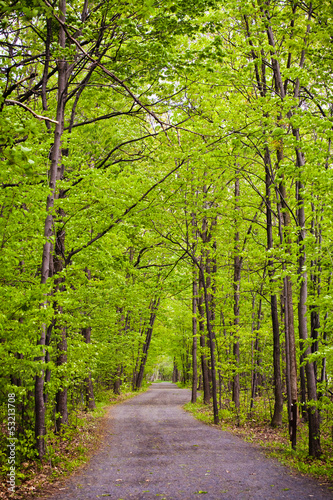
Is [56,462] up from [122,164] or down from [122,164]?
down

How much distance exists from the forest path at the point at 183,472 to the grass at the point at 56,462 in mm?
278

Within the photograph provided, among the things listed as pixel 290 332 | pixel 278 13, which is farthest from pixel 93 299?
pixel 278 13

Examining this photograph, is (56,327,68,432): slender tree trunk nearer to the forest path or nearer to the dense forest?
the dense forest

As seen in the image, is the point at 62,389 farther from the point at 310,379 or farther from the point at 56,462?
the point at 310,379

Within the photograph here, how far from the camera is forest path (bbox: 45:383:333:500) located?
5707 mm

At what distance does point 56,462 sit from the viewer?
7.04 m

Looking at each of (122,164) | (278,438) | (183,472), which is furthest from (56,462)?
(122,164)

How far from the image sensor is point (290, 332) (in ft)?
34.1

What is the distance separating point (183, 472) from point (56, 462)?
253cm

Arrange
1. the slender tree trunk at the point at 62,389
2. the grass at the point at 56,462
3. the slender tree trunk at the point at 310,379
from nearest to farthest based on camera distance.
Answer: the grass at the point at 56,462 < the slender tree trunk at the point at 310,379 < the slender tree trunk at the point at 62,389

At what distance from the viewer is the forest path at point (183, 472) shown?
18.7 feet

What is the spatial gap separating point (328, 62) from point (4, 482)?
10654 millimetres

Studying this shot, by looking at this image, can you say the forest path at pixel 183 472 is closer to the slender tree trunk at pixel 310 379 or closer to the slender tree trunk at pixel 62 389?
the slender tree trunk at pixel 310 379

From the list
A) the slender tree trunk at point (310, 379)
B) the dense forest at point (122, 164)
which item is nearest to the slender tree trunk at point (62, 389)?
the dense forest at point (122, 164)
